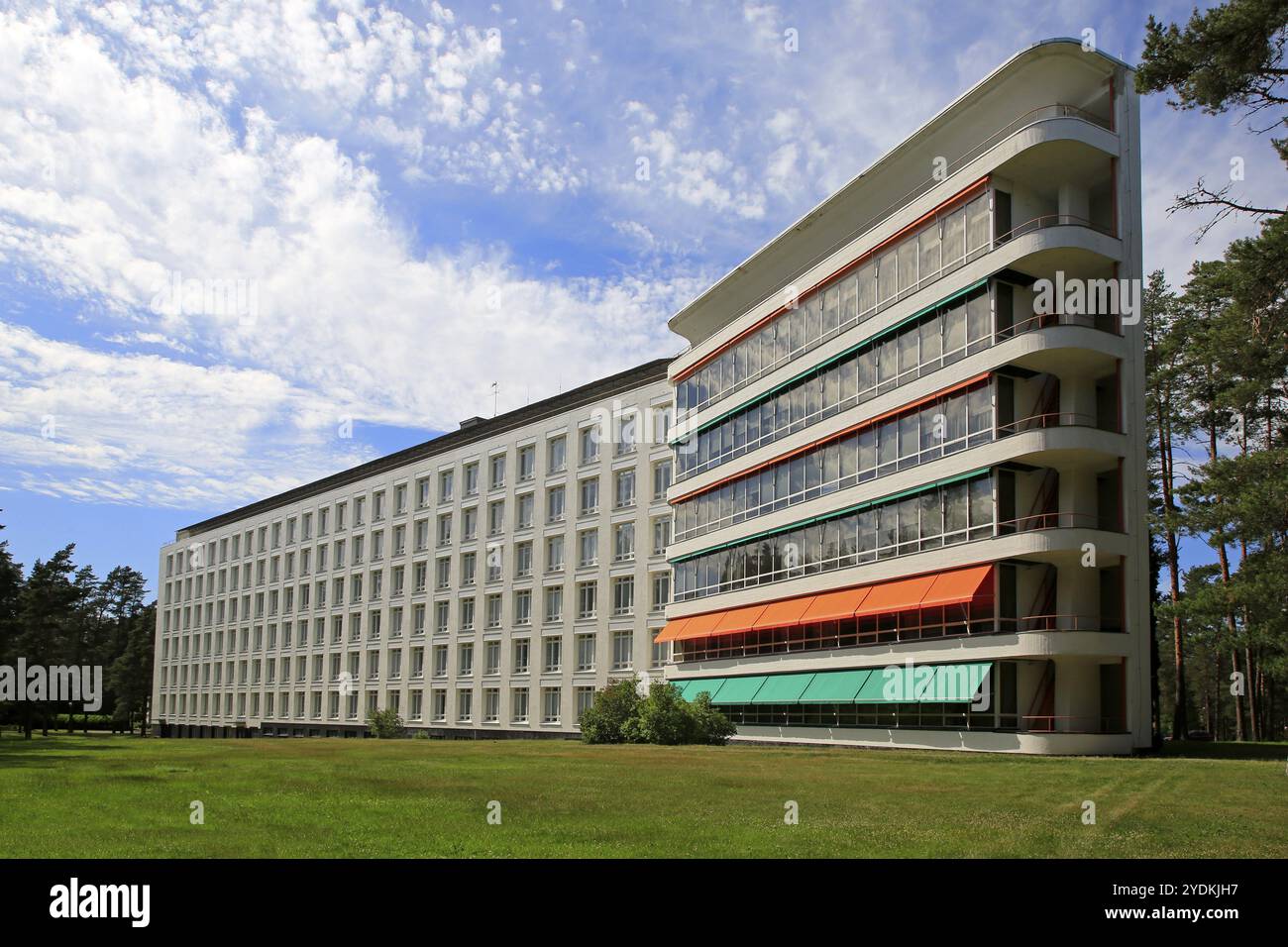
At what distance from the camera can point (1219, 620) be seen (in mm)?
49000

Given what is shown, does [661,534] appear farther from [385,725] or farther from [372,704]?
[372,704]

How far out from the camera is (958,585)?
117 feet

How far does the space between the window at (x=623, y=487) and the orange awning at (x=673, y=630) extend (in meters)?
9.92

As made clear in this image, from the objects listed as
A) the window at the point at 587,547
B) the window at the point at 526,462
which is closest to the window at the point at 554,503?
the window at the point at 526,462

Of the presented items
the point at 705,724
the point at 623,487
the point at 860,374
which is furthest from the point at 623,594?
the point at 860,374

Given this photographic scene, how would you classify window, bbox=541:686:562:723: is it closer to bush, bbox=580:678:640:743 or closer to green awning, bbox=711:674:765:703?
green awning, bbox=711:674:765:703

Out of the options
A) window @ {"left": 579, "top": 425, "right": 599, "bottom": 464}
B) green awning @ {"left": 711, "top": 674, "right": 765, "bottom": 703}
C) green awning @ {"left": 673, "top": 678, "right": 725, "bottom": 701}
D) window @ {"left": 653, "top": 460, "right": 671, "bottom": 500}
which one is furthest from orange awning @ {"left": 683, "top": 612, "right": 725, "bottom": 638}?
window @ {"left": 579, "top": 425, "right": 599, "bottom": 464}

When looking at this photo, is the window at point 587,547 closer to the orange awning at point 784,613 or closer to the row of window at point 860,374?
the row of window at point 860,374

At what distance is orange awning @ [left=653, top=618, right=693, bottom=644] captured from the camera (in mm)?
53906

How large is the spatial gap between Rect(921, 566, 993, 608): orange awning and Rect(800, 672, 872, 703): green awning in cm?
517

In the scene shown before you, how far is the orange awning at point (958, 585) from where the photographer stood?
3481cm

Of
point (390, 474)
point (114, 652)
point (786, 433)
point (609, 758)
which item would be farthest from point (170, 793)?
point (114, 652)

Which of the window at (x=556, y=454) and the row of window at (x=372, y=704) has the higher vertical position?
the window at (x=556, y=454)

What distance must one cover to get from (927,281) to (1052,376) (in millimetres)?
5815
